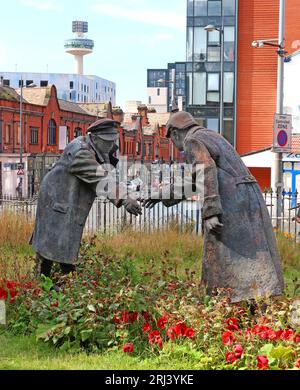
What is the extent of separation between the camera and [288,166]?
2861cm

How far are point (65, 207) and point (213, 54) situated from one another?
36.1m

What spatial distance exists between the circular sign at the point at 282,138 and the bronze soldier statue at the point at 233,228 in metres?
8.84

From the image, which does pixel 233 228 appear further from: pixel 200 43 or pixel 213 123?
pixel 200 43

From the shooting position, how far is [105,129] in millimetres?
7742

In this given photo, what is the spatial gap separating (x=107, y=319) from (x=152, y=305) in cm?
46

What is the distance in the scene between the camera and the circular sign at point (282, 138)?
15156 mm

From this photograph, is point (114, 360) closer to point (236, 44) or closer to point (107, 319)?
point (107, 319)

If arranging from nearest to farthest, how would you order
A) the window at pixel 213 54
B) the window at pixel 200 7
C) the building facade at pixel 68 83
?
the window at pixel 200 7 → the window at pixel 213 54 → the building facade at pixel 68 83

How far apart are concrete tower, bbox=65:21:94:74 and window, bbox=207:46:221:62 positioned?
315 ft

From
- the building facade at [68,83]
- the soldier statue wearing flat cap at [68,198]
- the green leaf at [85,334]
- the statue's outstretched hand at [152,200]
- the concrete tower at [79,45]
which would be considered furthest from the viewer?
the concrete tower at [79,45]

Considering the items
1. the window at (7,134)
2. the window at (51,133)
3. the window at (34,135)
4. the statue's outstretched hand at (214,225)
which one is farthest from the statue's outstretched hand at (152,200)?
the window at (51,133)

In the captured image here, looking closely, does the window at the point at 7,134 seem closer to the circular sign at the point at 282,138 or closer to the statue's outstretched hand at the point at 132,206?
the circular sign at the point at 282,138

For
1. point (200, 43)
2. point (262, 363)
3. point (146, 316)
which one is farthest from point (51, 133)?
point (262, 363)

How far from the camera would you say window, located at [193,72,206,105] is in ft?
141
